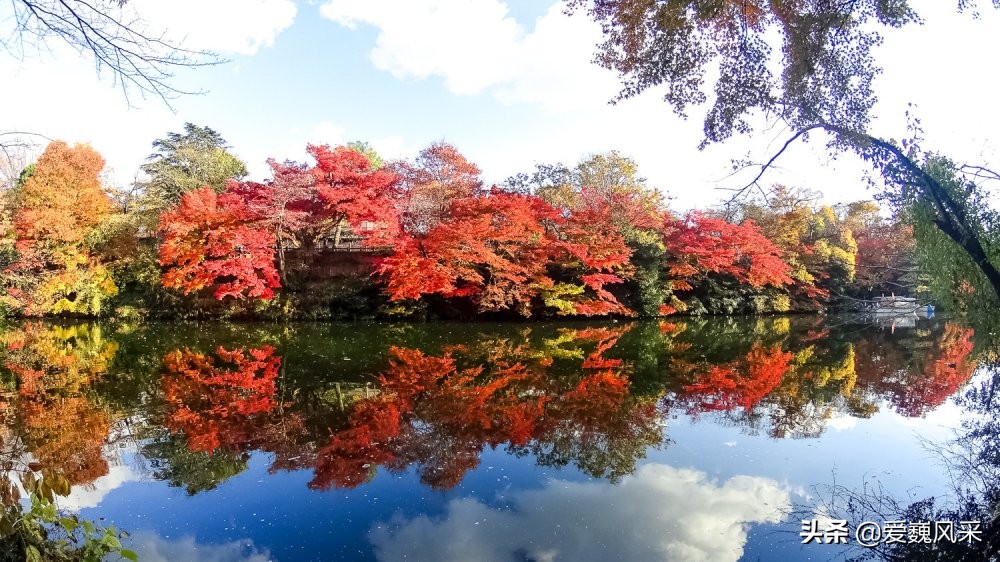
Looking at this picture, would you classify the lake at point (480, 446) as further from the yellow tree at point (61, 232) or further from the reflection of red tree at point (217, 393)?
the yellow tree at point (61, 232)

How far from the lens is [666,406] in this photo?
7.25 m

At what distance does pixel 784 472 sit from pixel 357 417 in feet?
15.0

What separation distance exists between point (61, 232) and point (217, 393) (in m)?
14.2

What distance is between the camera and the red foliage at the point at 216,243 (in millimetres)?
15812

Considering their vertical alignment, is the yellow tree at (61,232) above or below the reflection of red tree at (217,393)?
above

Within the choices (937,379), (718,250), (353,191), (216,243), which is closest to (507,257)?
(353,191)

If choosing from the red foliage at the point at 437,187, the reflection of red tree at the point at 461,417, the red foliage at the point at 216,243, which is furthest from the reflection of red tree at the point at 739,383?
the red foliage at the point at 216,243

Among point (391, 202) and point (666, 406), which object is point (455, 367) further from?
point (391, 202)

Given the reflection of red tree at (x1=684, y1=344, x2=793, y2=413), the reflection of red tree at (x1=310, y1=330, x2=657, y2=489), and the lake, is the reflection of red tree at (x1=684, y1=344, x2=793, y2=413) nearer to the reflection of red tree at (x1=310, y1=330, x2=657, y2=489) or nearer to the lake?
the lake

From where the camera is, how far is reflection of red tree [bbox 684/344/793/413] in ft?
24.4

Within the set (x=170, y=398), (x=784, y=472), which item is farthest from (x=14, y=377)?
(x=784, y=472)

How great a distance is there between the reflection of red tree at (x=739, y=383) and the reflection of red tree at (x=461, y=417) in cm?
100

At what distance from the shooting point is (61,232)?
1738 cm

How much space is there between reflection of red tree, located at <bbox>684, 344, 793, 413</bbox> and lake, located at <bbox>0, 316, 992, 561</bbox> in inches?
2.3
